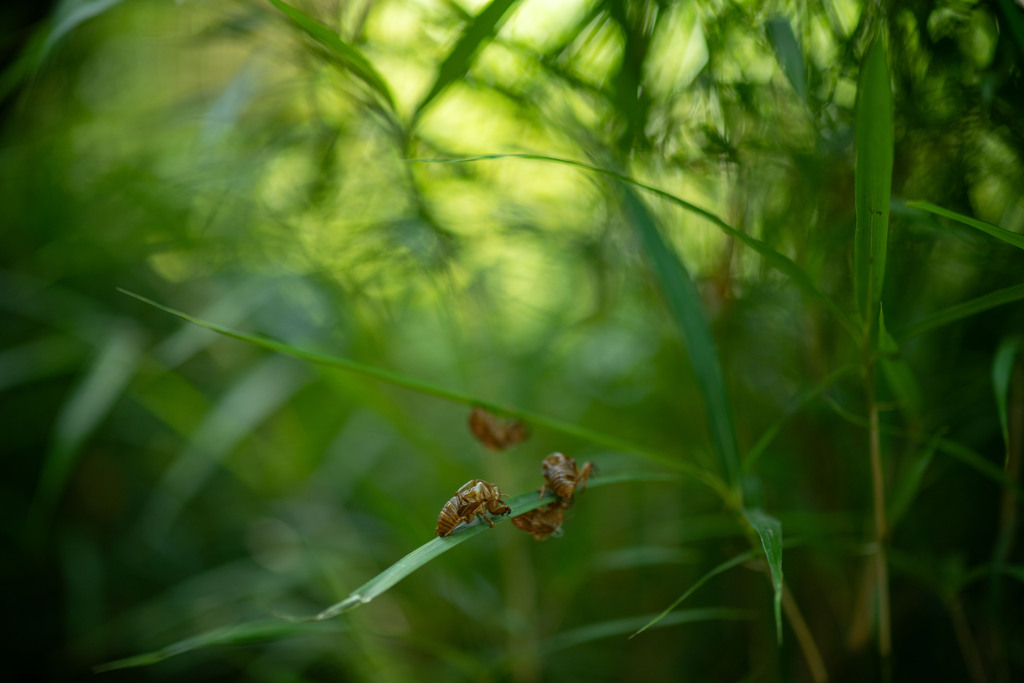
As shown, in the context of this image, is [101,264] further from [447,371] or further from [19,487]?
[447,371]

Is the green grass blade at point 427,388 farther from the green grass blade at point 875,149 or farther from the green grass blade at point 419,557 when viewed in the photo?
the green grass blade at point 875,149

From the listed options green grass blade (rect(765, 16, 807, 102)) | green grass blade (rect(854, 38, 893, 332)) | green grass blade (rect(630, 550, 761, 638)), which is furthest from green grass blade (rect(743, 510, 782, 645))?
green grass blade (rect(765, 16, 807, 102))

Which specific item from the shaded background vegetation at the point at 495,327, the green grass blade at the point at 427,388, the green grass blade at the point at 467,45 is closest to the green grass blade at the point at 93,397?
the shaded background vegetation at the point at 495,327

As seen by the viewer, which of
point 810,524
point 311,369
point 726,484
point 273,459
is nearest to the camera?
point 726,484

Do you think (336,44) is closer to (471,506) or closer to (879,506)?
(471,506)

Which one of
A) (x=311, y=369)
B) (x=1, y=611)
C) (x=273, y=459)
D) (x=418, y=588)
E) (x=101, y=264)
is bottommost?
(x=1, y=611)

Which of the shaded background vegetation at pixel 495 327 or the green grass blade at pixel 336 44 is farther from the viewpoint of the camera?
the shaded background vegetation at pixel 495 327

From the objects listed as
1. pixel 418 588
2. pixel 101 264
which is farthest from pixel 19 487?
pixel 418 588
